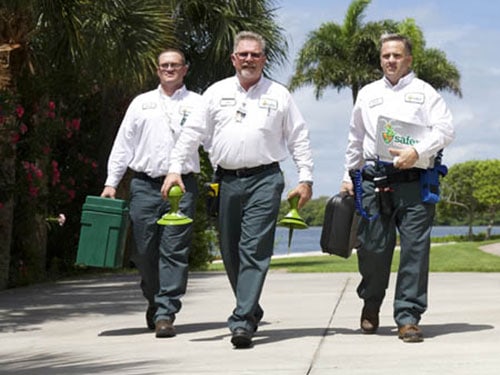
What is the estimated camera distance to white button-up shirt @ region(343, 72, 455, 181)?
719 centimetres

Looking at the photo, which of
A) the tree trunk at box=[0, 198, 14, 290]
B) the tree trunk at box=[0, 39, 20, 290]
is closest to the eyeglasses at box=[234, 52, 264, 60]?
the tree trunk at box=[0, 39, 20, 290]

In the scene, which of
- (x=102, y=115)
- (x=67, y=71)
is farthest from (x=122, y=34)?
(x=102, y=115)

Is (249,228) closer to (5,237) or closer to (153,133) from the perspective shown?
(153,133)

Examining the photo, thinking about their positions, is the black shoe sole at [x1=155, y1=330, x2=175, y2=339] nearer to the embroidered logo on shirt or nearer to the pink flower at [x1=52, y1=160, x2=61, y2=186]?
the embroidered logo on shirt

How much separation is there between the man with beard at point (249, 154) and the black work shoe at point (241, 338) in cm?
21

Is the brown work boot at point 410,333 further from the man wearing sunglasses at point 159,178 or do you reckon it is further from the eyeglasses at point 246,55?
the eyeglasses at point 246,55

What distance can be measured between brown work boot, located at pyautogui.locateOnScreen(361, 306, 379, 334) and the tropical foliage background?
18.1 feet

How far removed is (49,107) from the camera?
50.4ft

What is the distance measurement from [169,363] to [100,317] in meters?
3.53

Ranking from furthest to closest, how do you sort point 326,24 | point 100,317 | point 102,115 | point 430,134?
point 326,24
point 102,115
point 100,317
point 430,134

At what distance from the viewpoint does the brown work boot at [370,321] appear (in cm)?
764

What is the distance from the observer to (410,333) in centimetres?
713

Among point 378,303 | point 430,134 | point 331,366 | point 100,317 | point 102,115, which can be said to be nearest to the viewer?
point 331,366

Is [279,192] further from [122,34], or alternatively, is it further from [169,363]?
[122,34]
